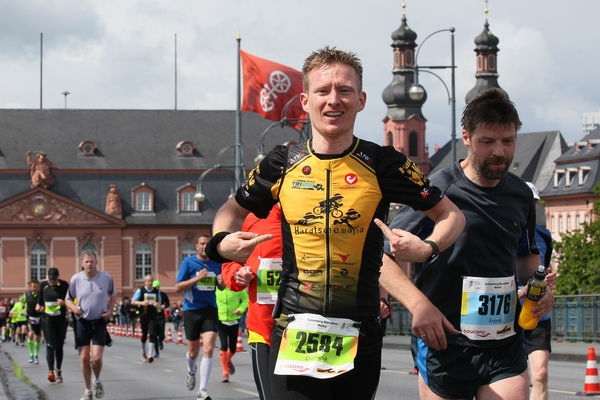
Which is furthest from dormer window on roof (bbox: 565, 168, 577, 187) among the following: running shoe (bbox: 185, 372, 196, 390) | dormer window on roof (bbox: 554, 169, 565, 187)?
running shoe (bbox: 185, 372, 196, 390)

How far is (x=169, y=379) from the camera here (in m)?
20.7

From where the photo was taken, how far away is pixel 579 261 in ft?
255

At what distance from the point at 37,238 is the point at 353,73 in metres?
106

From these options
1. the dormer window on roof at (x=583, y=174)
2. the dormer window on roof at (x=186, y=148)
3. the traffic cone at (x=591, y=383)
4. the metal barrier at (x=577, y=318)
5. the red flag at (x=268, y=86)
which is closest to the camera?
the traffic cone at (x=591, y=383)

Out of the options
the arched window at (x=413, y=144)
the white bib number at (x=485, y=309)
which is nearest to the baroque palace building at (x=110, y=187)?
the arched window at (x=413, y=144)

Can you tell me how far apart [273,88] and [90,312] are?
3106 centimetres

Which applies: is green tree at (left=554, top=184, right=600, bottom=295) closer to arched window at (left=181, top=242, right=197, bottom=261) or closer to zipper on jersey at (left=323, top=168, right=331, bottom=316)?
arched window at (left=181, top=242, right=197, bottom=261)

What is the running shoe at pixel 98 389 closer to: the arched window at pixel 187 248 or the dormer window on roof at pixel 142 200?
the arched window at pixel 187 248

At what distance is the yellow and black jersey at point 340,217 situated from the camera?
5578mm

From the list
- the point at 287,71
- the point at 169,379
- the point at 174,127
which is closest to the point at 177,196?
the point at 174,127

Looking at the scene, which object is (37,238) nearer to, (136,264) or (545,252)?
(136,264)

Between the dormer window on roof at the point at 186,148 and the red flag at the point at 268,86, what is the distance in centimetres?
6647

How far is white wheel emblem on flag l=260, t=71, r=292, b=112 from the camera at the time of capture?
152 ft

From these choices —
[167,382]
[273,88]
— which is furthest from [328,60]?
[273,88]
